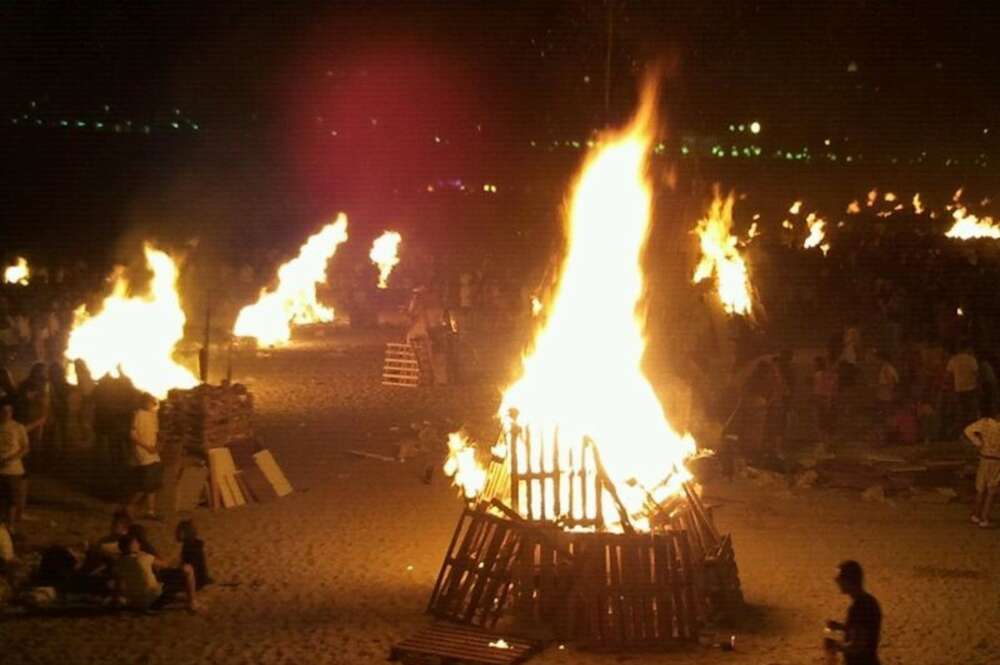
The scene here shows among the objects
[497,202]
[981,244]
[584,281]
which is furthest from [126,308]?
[497,202]

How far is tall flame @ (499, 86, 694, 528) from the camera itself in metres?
9.86

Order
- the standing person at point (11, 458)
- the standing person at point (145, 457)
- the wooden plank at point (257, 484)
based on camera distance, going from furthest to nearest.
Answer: the wooden plank at point (257, 484) < the standing person at point (145, 457) < the standing person at point (11, 458)

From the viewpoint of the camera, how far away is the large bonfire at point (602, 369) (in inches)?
366

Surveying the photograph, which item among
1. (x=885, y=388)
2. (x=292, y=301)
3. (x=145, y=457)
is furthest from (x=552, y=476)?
(x=292, y=301)

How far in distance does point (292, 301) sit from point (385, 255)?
9145mm

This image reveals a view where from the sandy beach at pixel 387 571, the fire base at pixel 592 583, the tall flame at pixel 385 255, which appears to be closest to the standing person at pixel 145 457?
the sandy beach at pixel 387 571

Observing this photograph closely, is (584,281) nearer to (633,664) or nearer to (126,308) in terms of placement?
(633,664)

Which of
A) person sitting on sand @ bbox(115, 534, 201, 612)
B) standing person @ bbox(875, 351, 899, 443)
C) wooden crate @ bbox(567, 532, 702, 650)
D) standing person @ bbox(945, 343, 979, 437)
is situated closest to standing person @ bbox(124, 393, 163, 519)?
person sitting on sand @ bbox(115, 534, 201, 612)

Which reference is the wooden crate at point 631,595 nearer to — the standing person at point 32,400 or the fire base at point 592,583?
the fire base at point 592,583

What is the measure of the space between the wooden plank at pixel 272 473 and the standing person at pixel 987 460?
767 cm

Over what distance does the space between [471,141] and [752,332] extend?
124 ft

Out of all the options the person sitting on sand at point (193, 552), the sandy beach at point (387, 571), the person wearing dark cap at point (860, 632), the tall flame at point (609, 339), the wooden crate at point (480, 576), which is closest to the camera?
the person wearing dark cap at point (860, 632)

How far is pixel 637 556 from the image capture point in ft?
27.7

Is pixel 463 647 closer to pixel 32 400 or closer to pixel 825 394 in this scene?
pixel 32 400
